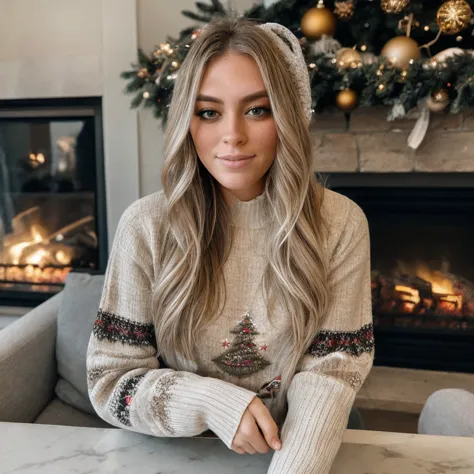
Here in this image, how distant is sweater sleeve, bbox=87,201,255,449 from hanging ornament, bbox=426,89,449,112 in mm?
1154

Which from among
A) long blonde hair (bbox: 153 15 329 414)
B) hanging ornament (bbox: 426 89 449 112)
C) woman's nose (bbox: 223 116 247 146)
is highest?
hanging ornament (bbox: 426 89 449 112)

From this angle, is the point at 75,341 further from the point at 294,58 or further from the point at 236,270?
the point at 294,58

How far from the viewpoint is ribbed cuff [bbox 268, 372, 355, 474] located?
71cm

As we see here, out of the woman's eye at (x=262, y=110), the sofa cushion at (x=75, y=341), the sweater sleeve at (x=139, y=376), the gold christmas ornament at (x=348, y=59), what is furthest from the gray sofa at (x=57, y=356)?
the gold christmas ornament at (x=348, y=59)

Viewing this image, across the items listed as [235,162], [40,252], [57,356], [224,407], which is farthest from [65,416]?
[40,252]

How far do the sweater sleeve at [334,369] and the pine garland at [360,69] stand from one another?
83 centimetres

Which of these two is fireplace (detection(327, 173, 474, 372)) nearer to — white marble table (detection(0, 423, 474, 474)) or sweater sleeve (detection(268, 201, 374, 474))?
A: sweater sleeve (detection(268, 201, 374, 474))

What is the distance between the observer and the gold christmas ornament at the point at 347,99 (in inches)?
67.7

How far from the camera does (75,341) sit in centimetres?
143

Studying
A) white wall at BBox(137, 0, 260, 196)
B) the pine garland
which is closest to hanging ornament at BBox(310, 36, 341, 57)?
the pine garland

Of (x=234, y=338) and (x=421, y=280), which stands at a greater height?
(x=234, y=338)

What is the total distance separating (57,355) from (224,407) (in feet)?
2.82

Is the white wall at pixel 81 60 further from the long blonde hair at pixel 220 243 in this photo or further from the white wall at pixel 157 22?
the long blonde hair at pixel 220 243

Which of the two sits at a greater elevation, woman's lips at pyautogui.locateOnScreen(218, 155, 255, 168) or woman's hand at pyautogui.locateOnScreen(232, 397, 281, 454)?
woman's lips at pyautogui.locateOnScreen(218, 155, 255, 168)
